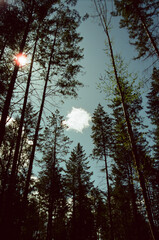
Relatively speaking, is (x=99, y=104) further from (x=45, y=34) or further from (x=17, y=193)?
(x=17, y=193)

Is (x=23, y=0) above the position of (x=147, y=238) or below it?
above

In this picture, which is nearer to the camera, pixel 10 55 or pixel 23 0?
pixel 23 0

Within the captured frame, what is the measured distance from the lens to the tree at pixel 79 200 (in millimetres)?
18891

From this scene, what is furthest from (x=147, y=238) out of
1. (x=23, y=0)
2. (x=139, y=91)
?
(x=23, y=0)

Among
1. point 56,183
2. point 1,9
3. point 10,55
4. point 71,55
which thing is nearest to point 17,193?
point 56,183

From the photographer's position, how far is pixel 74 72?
1013cm

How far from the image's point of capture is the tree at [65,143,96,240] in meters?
18.9

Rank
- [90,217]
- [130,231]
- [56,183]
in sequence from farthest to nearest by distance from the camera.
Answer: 1. [130,231]
2. [90,217]
3. [56,183]

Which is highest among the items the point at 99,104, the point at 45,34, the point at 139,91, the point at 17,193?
the point at 99,104

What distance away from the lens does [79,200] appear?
19547 mm

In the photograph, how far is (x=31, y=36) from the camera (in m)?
9.09

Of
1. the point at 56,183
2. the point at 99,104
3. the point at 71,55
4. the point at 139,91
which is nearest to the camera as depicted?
the point at 139,91

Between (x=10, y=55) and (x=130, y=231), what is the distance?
97.6 feet

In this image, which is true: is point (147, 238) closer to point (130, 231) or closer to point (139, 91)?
point (130, 231)
